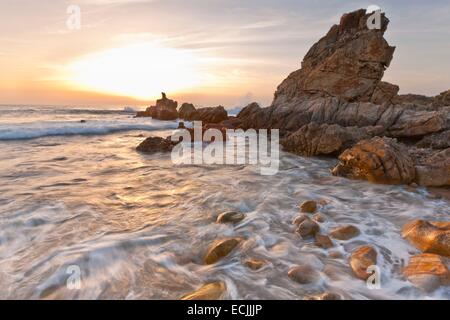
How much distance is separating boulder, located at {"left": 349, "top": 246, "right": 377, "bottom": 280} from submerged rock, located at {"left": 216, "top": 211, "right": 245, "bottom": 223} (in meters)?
1.66

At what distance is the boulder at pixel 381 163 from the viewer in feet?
21.1

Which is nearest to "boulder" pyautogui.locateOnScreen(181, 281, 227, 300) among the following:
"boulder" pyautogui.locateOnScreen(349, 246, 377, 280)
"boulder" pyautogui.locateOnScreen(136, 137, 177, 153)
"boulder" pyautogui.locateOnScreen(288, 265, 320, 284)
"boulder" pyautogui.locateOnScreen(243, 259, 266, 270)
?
"boulder" pyautogui.locateOnScreen(243, 259, 266, 270)

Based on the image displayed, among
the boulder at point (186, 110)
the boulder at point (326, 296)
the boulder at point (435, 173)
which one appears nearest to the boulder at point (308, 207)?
the boulder at point (326, 296)

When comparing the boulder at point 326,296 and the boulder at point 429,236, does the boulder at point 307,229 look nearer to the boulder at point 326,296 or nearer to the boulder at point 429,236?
the boulder at point 429,236

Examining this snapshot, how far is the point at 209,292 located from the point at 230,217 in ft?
6.02

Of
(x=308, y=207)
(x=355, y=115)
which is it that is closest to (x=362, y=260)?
(x=308, y=207)

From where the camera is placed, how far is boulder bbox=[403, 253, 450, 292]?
2768mm

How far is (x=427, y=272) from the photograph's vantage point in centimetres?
291

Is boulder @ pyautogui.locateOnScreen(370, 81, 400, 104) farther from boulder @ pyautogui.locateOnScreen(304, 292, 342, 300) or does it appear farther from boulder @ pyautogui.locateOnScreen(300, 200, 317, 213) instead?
boulder @ pyautogui.locateOnScreen(304, 292, 342, 300)

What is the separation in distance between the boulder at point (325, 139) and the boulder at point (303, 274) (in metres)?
7.47

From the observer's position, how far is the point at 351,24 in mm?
22406

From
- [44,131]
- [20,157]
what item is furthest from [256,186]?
[44,131]

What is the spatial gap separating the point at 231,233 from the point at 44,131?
55.3 ft
